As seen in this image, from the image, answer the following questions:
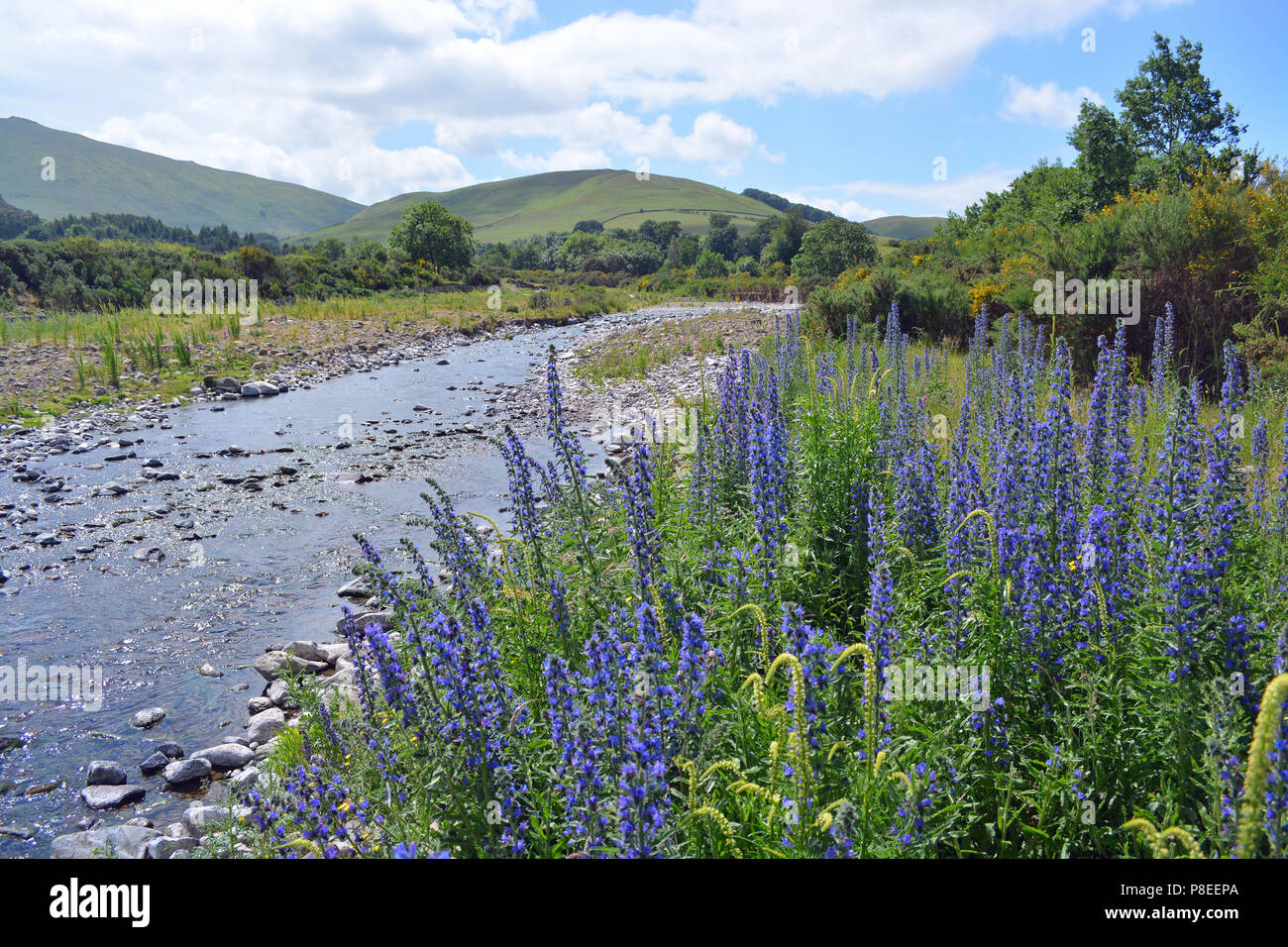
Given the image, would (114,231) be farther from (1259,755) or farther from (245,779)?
(1259,755)

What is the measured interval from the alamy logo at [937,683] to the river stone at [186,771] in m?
5.58

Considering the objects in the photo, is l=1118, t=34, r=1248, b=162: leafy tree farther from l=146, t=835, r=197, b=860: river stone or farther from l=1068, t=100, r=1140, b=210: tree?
l=146, t=835, r=197, b=860: river stone

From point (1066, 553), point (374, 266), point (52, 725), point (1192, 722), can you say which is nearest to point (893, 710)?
point (1192, 722)

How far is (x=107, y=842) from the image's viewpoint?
4.89 meters

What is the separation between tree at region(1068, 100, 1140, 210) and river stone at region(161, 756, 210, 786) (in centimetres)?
3772

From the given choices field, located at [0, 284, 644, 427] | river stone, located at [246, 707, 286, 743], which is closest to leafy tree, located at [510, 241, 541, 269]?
field, located at [0, 284, 644, 427]

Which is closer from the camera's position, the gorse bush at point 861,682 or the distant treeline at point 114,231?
the gorse bush at point 861,682

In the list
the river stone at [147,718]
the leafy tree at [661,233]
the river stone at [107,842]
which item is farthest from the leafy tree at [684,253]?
the river stone at [107,842]

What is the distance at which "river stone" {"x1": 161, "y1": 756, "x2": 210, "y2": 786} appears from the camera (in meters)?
5.86

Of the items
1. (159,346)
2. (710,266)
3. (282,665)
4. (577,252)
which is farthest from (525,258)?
(282,665)

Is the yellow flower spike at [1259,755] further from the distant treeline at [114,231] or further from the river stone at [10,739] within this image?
the distant treeline at [114,231]

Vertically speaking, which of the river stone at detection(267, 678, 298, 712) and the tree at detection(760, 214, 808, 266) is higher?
the tree at detection(760, 214, 808, 266)
